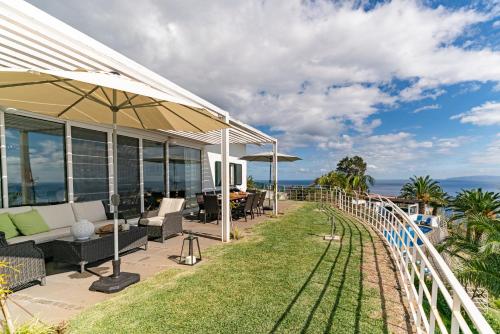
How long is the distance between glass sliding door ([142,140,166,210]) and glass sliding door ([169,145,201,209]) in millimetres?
482

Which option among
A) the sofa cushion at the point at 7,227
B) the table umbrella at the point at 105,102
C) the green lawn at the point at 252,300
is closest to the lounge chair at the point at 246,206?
the green lawn at the point at 252,300

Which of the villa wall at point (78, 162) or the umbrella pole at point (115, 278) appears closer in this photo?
the umbrella pole at point (115, 278)

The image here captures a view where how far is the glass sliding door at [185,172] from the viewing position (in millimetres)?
10930

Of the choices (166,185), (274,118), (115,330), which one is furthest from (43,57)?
(274,118)

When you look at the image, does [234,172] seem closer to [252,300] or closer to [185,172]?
[185,172]

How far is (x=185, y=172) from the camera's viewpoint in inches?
461

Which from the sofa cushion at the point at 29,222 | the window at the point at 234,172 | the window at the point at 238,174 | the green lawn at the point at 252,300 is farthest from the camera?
the window at the point at 238,174

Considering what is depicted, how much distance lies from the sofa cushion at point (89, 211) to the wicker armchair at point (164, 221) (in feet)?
3.45

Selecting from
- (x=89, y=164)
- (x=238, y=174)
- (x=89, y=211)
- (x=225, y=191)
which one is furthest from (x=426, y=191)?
(x=89, y=211)

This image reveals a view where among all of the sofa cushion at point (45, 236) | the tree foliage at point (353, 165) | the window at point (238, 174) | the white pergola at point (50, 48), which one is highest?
the white pergola at point (50, 48)

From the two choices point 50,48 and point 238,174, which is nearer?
point 50,48

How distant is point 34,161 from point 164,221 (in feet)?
10.5

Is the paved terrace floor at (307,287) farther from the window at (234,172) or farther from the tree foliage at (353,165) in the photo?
the tree foliage at (353,165)

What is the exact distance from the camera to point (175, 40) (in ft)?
27.6
